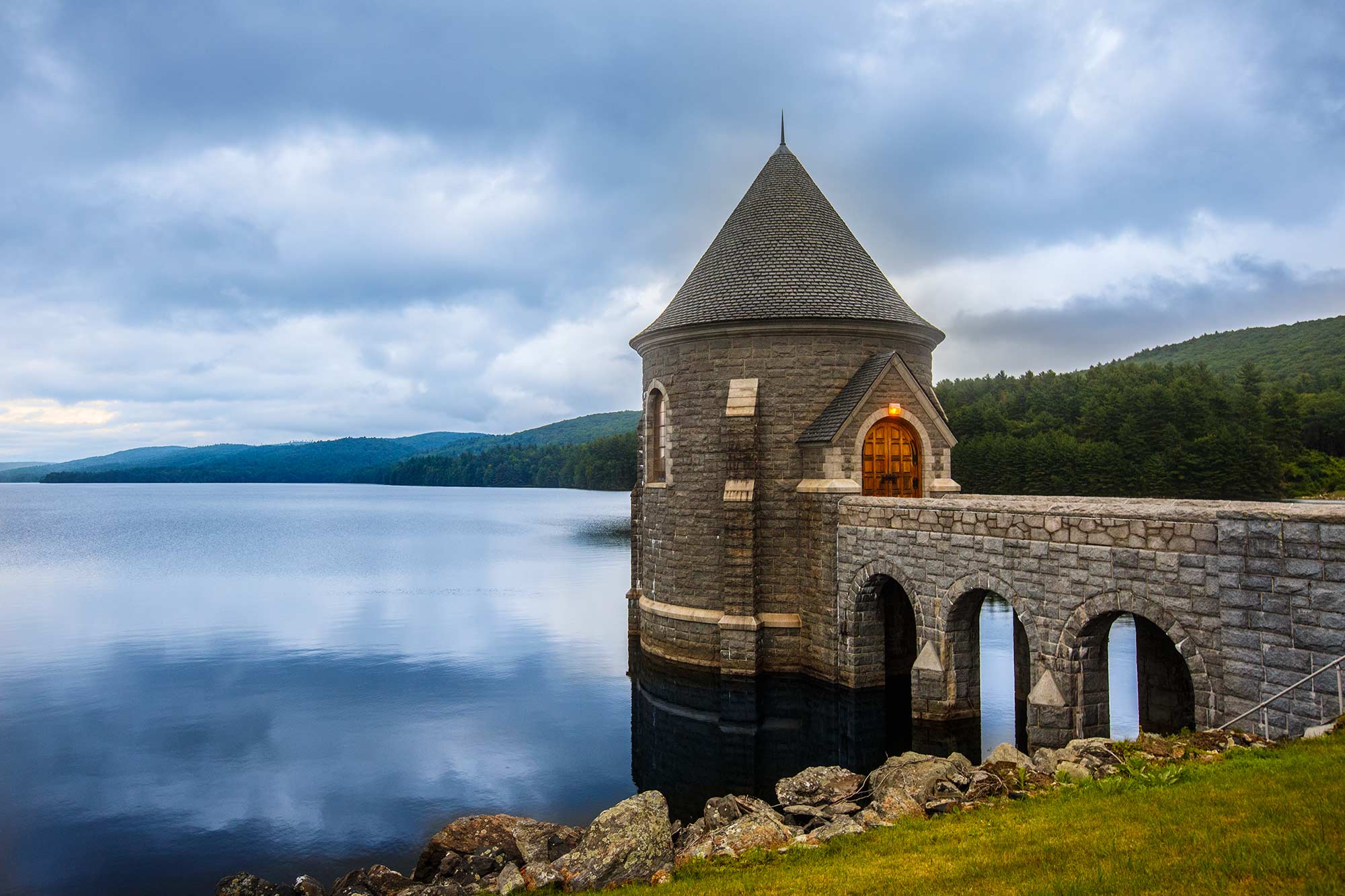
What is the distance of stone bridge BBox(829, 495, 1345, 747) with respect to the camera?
7723mm

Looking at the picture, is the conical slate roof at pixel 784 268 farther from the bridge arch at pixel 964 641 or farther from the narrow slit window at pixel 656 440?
the bridge arch at pixel 964 641

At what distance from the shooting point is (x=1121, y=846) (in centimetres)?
510

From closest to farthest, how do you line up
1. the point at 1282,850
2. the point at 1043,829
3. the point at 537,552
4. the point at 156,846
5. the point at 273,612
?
the point at 1282,850
the point at 1043,829
the point at 156,846
the point at 273,612
the point at 537,552

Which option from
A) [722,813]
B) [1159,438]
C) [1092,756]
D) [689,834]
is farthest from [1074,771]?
[1159,438]

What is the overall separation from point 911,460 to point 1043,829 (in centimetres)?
1141

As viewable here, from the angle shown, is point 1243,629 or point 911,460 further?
point 911,460

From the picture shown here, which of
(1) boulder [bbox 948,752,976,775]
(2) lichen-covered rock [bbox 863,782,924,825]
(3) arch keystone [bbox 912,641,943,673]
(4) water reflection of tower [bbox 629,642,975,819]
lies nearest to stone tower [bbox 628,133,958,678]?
(4) water reflection of tower [bbox 629,642,975,819]

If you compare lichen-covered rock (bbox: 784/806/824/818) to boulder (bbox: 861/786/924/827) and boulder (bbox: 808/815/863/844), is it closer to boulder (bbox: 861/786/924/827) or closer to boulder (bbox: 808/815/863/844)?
boulder (bbox: 861/786/924/827)

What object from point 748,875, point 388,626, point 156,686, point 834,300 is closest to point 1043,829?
point 748,875

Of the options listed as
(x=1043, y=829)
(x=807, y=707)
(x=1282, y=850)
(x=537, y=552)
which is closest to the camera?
(x=1282, y=850)

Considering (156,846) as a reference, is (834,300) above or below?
above

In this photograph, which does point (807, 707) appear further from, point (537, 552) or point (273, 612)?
point (537, 552)

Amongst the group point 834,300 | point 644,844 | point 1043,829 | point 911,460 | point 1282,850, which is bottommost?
point 644,844

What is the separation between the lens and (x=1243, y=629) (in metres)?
8.14
